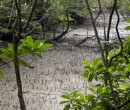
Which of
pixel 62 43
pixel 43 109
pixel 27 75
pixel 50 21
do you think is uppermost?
pixel 50 21

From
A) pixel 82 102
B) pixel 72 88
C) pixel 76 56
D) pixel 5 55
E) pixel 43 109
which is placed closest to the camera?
pixel 5 55

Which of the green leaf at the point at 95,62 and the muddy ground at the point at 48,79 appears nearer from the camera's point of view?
the green leaf at the point at 95,62

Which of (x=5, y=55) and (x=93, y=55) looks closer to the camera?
(x=5, y=55)

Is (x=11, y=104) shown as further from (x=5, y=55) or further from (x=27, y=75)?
(x=5, y=55)

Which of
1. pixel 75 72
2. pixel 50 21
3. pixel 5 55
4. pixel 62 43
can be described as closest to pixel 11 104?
pixel 75 72

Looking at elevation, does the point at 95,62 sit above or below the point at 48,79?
above

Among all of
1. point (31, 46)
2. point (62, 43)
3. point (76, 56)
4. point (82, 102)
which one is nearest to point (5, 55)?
point (31, 46)

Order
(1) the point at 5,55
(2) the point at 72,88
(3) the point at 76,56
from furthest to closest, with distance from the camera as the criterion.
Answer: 1. (3) the point at 76,56
2. (2) the point at 72,88
3. (1) the point at 5,55

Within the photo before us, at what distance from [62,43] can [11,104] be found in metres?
3.99

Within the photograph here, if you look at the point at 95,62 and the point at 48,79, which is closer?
the point at 95,62

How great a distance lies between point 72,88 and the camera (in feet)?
15.0

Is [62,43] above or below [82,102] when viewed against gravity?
above

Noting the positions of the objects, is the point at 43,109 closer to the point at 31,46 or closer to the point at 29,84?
the point at 29,84

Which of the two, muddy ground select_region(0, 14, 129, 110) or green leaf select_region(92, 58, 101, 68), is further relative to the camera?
muddy ground select_region(0, 14, 129, 110)
